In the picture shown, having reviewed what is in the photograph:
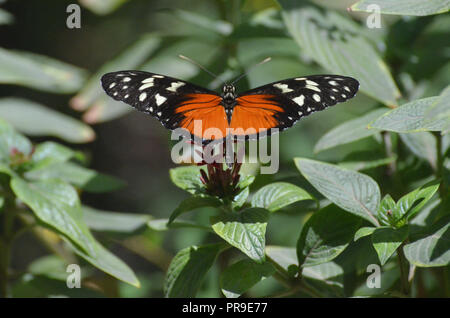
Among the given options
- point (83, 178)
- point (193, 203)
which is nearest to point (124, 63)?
point (83, 178)

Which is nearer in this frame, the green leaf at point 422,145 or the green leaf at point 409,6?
the green leaf at point 409,6

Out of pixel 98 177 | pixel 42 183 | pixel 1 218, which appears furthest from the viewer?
pixel 1 218

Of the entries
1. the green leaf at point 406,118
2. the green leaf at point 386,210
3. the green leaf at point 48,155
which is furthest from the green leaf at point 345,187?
the green leaf at point 48,155

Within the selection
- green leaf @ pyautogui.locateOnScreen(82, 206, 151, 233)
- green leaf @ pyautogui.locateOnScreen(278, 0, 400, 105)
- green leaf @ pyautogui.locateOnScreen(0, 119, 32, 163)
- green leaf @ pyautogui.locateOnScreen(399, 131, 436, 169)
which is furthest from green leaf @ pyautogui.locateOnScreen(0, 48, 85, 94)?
green leaf @ pyautogui.locateOnScreen(399, 131, 436, 169)

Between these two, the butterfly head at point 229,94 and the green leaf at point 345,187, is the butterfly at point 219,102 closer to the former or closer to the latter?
the butterfly head at point 229,94

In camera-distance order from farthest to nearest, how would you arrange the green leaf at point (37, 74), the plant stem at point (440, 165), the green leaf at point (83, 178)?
the green leaf at point (37, 74) → the green leaf at point (83, 178) → the plant stem at point (440, 165)

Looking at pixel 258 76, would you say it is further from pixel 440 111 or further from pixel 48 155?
pixel 440 111
